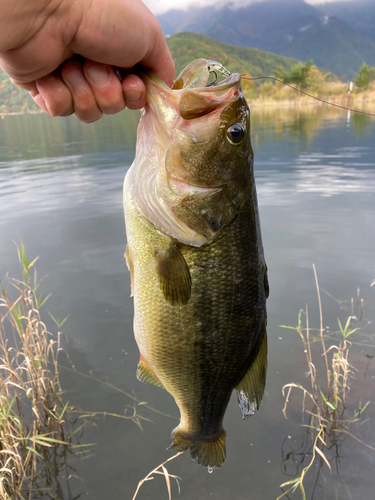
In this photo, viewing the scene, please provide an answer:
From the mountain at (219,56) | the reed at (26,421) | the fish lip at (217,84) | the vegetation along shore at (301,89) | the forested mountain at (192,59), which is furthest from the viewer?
the mountain at (219,56)

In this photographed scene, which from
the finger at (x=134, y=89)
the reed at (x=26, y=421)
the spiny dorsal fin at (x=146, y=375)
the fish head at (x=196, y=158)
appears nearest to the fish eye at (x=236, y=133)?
the fish head at (x=196, y=158)

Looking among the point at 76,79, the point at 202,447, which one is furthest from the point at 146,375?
the point at 76,79

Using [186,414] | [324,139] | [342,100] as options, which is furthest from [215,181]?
[342,100]

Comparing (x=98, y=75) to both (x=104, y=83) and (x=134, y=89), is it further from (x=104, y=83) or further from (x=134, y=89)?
(x=134, y=89)

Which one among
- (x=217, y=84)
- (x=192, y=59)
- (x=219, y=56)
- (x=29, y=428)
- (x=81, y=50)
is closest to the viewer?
(x=81, y=50)

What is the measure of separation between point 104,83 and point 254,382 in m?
1.74

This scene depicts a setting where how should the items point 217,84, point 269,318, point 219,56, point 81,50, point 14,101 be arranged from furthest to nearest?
point 219,56
point 14,101
point 269,318
point 217,84
point 81,50

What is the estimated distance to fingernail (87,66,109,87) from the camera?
5.47 ft

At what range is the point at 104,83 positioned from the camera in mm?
1692

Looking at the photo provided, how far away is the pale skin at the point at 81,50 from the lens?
1.37m

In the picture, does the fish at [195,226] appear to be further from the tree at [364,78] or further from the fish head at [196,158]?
the tree at [364,78]

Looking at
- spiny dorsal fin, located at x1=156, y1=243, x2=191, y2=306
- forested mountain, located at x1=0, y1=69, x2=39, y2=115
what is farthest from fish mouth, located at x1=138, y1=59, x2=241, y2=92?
forested mountain, located at x1=0, y1=69, x2=39, y2=115

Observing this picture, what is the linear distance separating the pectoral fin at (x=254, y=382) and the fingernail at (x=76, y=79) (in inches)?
62.3

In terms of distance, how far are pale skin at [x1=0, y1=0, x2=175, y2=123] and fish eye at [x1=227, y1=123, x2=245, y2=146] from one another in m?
0.47
